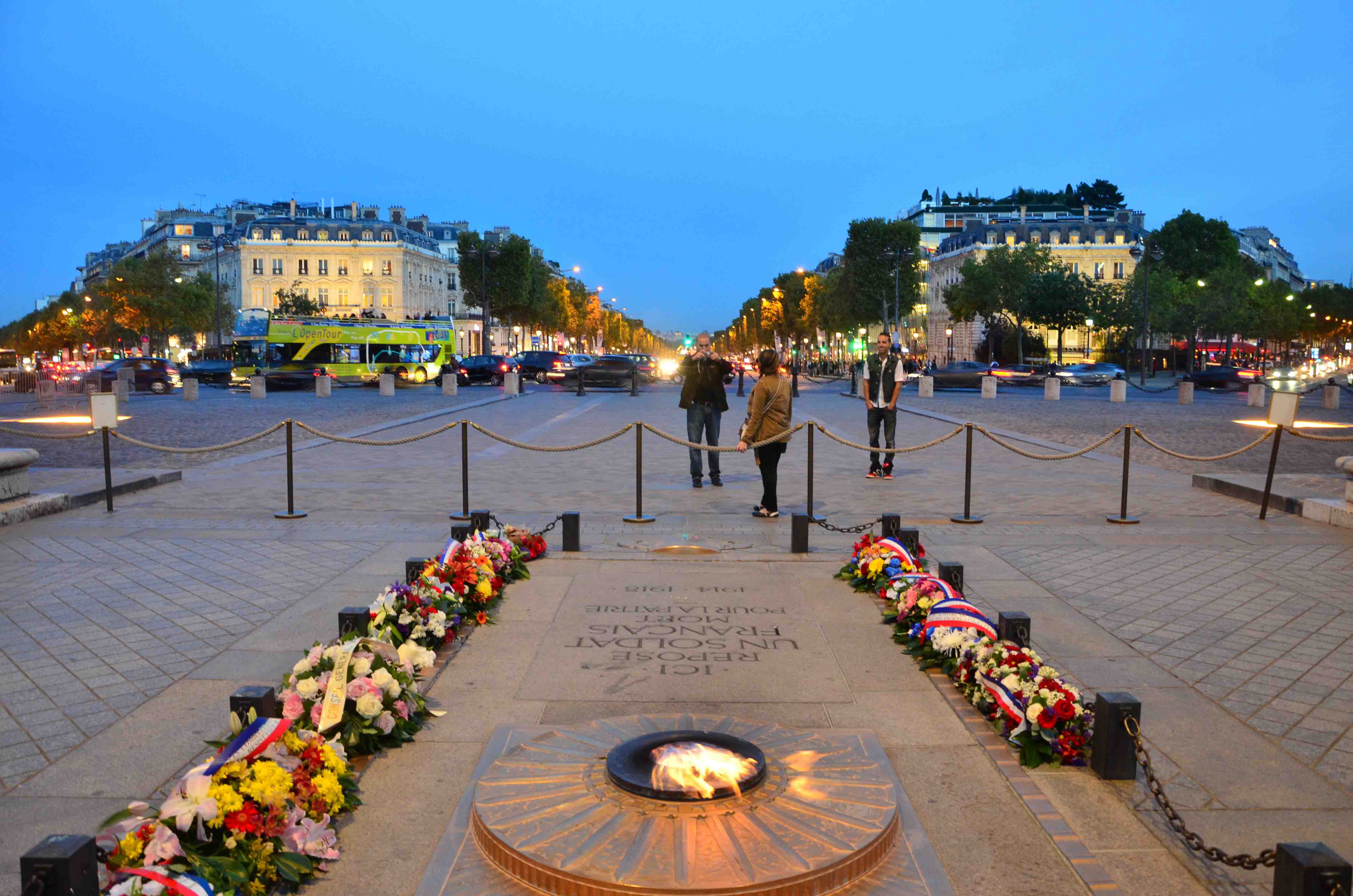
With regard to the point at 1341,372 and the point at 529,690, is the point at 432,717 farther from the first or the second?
the point at 1341,372

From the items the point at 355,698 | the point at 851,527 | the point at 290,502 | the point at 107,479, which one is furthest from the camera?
the point at 107,479

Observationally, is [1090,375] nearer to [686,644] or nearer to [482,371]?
[482,371]

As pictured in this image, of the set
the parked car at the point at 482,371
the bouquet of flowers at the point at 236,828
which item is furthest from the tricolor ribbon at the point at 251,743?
the parked car at the point at 482,371

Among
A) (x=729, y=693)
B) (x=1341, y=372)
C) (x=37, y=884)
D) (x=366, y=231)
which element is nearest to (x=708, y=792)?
(x=729, y=693)

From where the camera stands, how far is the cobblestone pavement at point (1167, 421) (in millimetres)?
16703

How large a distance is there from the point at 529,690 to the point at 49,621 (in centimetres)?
340

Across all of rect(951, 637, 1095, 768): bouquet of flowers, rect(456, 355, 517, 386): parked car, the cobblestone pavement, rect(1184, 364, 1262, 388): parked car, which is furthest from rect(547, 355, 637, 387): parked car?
rect(951, 637, 1095, 768): bouquet of flowers

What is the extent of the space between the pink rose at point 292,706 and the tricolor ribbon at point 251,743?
246 mm

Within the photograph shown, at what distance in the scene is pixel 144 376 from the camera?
140 ft

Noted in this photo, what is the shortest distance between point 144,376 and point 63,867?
147 feet

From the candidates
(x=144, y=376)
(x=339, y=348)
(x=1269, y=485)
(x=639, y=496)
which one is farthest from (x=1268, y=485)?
(x=339, y=348)

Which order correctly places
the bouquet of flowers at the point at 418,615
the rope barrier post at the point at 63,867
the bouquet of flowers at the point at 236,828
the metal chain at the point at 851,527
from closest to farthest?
the rope barrier post at the point at 63,867 < the bouquet of flowers at the point at 236,828 < the bouquet of flowers at the point at 418,615 < the metal chain at the point at 851,527

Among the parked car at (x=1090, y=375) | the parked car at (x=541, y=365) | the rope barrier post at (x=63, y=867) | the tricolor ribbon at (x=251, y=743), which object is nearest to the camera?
the rope barrier post at (x=63, y=867)

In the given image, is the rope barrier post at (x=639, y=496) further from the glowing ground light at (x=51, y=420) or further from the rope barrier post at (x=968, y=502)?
the glowing ground light at (x=51, y=420)
